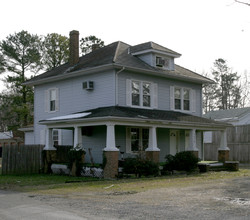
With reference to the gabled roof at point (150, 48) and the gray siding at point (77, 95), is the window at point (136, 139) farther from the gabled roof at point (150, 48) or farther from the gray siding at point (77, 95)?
the gabled roof at point (150, 48)

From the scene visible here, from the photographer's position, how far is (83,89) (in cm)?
2423

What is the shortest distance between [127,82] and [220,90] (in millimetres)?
38159

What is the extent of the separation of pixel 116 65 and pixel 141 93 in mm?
2790

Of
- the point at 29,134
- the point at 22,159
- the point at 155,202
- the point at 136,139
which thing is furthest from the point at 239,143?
the point at 155,202

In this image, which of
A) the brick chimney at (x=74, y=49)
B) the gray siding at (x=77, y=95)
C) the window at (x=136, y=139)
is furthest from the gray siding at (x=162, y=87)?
the brick chimney at (x=74, y=49)

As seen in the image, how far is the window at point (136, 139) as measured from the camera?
23316 mm

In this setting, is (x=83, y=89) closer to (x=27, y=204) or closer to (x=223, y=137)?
(x=223, y=137)

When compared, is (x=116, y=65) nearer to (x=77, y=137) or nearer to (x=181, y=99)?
(x=77, y=137)

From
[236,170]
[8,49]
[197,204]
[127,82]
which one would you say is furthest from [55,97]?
[197,204]

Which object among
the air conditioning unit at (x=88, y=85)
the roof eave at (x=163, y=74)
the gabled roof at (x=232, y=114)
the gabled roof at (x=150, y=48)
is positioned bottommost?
the gabled roof at (x=232, y=114)

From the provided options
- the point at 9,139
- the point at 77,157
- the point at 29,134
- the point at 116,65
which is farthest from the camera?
the point at 9,139

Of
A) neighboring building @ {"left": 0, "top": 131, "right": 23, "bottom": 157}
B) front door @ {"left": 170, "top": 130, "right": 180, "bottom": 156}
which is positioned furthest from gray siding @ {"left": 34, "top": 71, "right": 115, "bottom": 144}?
neighboring building @ {"left": 0, "top": 131, "right": 23, "bottom": 157}

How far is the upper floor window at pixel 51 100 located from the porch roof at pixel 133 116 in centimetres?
399

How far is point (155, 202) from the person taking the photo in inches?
443
